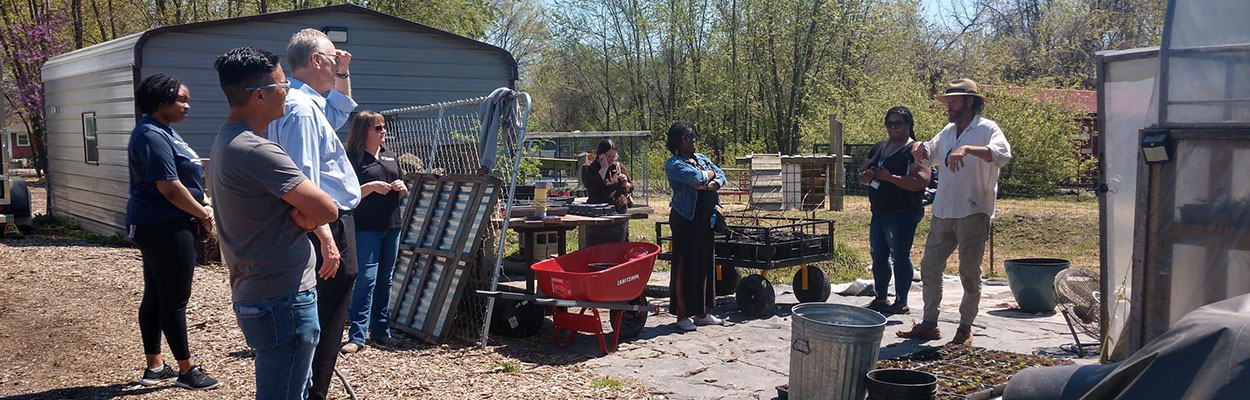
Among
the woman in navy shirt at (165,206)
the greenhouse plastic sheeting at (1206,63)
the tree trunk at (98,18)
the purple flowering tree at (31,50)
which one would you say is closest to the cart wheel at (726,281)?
the woman in navy shirt at (165,206)

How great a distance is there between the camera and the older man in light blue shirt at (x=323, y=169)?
13.1ft

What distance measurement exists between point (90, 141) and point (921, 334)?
1240cm

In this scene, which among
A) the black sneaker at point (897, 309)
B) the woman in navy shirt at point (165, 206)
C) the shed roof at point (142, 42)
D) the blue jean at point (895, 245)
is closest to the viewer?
the woman in navy shirt at point (165, 206)

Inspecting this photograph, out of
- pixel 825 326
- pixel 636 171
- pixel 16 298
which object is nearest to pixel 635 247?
pixel 825 326

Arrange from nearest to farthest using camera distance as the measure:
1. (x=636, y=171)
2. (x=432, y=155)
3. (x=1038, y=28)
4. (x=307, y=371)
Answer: (x=307, y=371) → (x=432, y=155) → (x=636, y=171) → (x=1038, y=28)

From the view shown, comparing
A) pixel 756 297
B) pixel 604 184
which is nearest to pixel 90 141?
pixel 604 184

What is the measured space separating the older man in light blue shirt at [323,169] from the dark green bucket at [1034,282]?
5.72 metres

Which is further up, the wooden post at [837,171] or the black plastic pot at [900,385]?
the wooden post at [837,171]

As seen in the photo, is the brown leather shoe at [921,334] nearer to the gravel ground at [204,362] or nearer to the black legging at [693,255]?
the black legging at [693,255]

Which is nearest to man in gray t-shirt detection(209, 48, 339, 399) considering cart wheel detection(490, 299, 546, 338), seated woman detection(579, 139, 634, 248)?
cart wheel detection(490, 299, 546, 338)

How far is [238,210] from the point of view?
3268 mm

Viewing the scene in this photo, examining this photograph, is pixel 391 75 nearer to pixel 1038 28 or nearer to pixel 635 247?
pixel 635 247

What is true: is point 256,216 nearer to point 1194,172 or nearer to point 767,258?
point 1194,172

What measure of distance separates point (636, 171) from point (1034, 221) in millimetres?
13942
